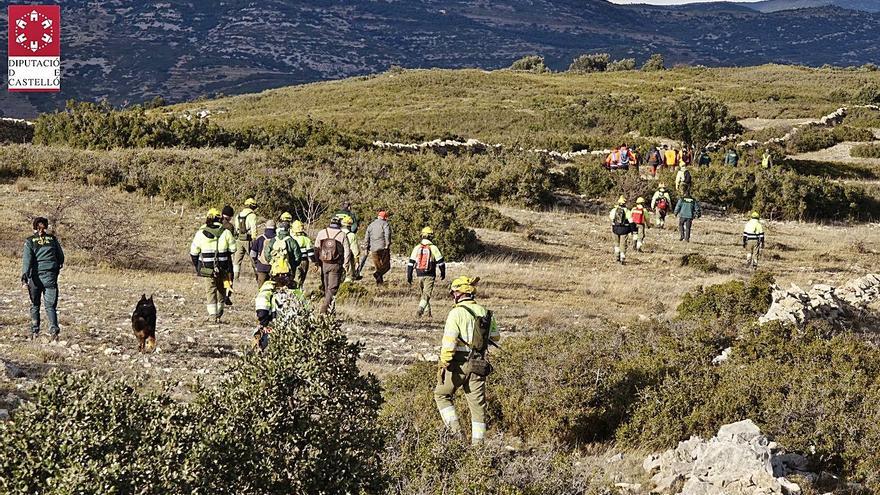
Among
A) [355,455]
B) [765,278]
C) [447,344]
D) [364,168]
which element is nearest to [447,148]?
[364,168]

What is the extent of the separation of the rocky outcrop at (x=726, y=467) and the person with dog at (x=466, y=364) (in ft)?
5.81

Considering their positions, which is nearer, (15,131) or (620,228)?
(620,228)

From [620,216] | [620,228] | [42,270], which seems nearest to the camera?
[42,270]

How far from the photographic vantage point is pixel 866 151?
4575 cm

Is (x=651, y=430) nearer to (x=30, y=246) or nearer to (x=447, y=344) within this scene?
(x=447, y=344)

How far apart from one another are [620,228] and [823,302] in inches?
279

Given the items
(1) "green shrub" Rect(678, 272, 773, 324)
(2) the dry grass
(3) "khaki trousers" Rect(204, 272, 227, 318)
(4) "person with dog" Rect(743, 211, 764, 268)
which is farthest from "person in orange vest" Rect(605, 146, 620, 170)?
(3) "khaki trousers" Rect(204, 272, 227, 318)

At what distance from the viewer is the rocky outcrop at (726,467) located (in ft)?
23.0

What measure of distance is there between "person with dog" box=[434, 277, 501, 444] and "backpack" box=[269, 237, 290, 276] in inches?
142

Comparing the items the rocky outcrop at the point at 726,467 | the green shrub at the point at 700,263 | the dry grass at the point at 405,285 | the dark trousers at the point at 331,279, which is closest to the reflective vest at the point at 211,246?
the dry grass at the point at 405,285

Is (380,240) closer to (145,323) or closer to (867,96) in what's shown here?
(145,323)

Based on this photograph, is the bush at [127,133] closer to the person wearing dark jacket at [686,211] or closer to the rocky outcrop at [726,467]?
the person wearing dark jacket at [686,211]

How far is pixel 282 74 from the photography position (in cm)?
15888

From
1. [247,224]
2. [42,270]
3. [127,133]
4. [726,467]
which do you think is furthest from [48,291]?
[127,133]
